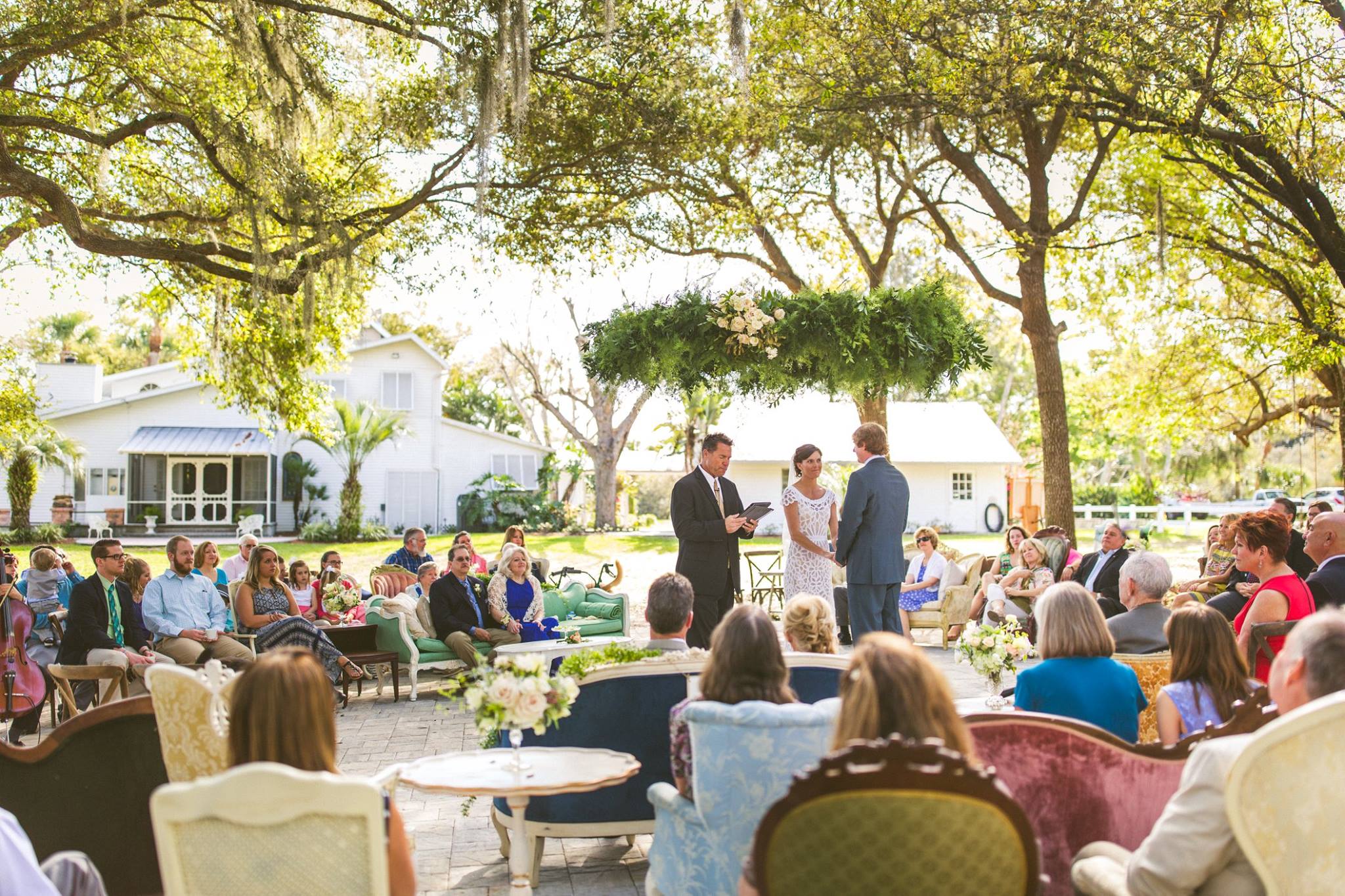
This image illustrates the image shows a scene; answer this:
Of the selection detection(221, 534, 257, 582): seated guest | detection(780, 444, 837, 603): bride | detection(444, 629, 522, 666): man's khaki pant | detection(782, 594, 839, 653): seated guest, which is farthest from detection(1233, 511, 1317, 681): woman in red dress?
detection(221, 534, 257, 582): seated guest

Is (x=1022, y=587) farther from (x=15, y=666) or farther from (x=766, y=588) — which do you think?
(x=15, y=666)

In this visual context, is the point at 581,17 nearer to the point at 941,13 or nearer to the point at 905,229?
the point at 941,13

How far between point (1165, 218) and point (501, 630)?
11.3m

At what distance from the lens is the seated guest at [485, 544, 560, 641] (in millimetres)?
10062

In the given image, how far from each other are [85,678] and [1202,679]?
7152mm

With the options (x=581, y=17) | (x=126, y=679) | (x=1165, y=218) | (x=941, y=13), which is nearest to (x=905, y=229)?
(x=1165, y=218)

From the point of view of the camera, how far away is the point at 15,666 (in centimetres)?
779

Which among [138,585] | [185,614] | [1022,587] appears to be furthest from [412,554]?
[1022,587]

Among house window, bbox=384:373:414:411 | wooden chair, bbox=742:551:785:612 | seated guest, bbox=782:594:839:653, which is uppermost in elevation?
house window, bbox=384:373:414:411

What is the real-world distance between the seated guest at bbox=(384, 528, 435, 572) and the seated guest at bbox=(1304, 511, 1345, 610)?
834 cm

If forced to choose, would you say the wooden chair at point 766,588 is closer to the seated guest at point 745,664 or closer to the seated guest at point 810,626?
the seated guest at point 810,626

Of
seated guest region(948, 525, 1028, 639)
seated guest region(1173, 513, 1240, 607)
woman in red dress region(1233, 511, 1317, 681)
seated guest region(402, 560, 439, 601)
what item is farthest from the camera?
seated guest region(948, 525, 1028, 639)

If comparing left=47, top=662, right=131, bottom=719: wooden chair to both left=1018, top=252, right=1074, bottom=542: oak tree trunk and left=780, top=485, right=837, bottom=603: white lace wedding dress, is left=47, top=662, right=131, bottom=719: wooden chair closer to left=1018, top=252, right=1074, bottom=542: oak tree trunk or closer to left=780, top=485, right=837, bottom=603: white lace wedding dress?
left=780, top=485, right=837, bottom=603: white lace wedding dress

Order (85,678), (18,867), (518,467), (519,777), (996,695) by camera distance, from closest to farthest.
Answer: (18,867) < (519,777) < (996,695) < (85,678) < (518,467)
